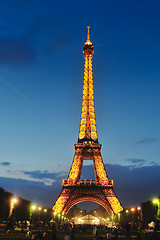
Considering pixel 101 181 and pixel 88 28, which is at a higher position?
pixel 88 28

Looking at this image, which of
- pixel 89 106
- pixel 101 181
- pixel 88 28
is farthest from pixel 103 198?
pixel 88 28

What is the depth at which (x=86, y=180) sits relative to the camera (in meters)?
71.2

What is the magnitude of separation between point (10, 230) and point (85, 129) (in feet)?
142

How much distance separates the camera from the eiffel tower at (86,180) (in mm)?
66900

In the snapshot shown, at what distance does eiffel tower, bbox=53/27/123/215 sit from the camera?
66.9 metres

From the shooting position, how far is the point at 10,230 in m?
35.9

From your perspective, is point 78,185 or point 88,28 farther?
point 88,28

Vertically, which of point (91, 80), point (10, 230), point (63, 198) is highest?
point (91, 80)

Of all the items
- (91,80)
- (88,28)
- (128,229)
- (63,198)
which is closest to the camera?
(128,229)

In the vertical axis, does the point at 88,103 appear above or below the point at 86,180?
above

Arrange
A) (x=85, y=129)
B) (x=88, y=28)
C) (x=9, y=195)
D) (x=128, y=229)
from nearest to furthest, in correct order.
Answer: (x=128, y=229)
(x=9, y=195)
(x=85, y=129)
(x=88, y=28)

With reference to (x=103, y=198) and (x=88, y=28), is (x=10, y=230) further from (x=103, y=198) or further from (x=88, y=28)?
(x=88, y=28)

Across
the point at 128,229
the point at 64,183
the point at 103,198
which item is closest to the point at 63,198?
the point at 64,183

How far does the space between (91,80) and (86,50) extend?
36.4ft
